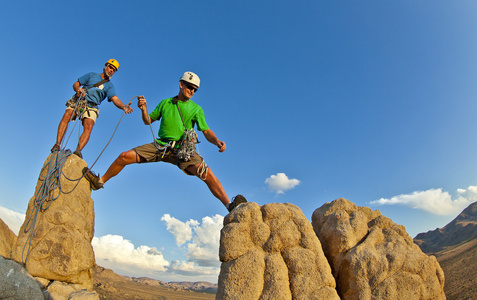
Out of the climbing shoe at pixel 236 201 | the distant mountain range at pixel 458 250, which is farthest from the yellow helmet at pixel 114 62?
the distant mountain range at pixel 458 250

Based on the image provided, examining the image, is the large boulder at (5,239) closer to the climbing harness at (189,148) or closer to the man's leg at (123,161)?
the man's leg at (123,161)

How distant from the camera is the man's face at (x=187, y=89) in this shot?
24.3 feet

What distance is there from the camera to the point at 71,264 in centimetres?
652

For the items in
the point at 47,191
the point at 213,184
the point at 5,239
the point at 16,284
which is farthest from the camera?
the point at 213,184

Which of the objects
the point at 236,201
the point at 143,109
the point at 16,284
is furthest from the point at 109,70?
the point at 16,284

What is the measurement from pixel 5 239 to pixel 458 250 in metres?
44.4

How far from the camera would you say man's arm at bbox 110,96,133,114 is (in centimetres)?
776

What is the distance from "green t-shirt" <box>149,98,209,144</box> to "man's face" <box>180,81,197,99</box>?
0.19m

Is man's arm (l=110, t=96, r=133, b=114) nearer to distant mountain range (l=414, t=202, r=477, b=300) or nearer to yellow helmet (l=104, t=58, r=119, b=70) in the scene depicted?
yellow helmet (l=104, t=58, r=119, b=70)

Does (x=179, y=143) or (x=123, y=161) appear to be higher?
(x=179, y=143)

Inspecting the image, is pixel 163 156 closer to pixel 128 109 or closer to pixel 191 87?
pixel 128 109

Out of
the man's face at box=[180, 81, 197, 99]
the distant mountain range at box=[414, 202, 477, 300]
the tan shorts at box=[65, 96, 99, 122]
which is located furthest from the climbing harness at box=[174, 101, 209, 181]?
the distant mountain range at box=[414, 202, 477, 300]

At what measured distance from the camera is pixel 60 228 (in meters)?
6.70

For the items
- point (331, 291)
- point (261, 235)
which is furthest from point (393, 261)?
point (261, 235)
